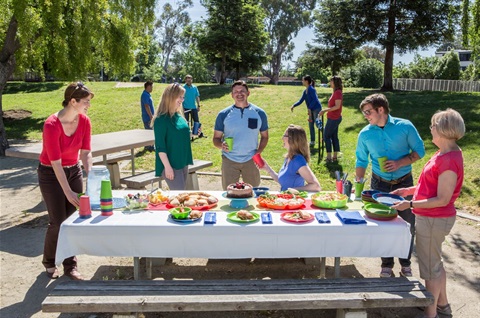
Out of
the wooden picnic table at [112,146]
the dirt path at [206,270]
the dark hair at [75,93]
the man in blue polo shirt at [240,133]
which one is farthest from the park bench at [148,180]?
the dark hair at [75,93]

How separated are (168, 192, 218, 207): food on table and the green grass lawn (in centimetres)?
428

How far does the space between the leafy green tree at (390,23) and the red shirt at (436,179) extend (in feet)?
56.9

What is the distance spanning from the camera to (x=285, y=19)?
5175 centimetres

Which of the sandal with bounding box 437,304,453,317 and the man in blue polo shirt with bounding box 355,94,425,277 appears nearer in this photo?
the sandal with bounding box 437,304,453,317


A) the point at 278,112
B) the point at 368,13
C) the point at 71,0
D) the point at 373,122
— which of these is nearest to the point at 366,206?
the point at 373,122

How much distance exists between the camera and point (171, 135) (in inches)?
178

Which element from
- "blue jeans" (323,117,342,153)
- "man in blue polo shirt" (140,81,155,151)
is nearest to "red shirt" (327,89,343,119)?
"blue jeans" (323,117,342,153)

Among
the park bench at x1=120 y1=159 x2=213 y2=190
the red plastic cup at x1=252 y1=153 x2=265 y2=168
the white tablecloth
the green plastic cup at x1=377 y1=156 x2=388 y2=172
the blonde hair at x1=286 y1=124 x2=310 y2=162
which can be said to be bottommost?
the park bench at x1=120 y1=159 x2=213 y2=190

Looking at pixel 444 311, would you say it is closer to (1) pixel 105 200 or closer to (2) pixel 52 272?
(1) pixel 105 200

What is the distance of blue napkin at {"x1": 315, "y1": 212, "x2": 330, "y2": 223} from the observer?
340 cm

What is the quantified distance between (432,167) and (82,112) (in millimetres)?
3209

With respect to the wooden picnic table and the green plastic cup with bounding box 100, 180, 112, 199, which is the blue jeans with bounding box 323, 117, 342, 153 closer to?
the wooden picnic table

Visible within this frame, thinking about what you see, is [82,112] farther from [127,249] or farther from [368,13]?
[368,13]

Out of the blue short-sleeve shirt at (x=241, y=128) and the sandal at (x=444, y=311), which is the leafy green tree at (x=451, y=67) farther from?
the sandal at (x=444, y=311)
